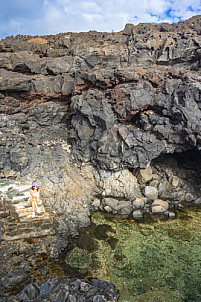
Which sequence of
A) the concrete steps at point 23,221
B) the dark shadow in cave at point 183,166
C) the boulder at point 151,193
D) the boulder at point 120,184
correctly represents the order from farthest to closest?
the dark shadow in cave at point 183,166
the boulder at point 120,184
the boulder at point 151,193
the concrete steps at point 23,221

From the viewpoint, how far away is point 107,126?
778 inches

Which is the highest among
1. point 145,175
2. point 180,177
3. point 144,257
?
point 145,175

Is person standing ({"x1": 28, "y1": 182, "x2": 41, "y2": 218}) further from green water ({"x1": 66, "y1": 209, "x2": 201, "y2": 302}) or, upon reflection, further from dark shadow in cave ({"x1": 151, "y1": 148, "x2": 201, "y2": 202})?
dark shadow in cave ({"x1": 151, "y1": 148, "x2": 201, "y2": 202})

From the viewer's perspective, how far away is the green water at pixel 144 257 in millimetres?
9992

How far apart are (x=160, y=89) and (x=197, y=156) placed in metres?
8.71

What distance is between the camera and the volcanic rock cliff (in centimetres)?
1820

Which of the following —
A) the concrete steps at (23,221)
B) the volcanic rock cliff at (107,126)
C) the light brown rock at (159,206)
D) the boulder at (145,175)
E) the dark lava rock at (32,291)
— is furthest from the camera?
the boulder at (145,175)

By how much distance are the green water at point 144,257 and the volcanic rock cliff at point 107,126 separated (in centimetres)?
182

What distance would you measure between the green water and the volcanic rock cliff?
1.82 metres

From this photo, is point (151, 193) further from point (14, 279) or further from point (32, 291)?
point (14, 279)

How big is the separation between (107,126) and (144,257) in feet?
38.1

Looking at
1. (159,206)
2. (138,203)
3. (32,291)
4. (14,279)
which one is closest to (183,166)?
(159,206)

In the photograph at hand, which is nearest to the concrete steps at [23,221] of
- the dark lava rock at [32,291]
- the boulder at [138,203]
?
the dark lava rock at [32,291]

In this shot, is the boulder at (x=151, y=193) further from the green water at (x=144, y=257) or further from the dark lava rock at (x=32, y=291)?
the dark lava rock at (x=32, y=291)
